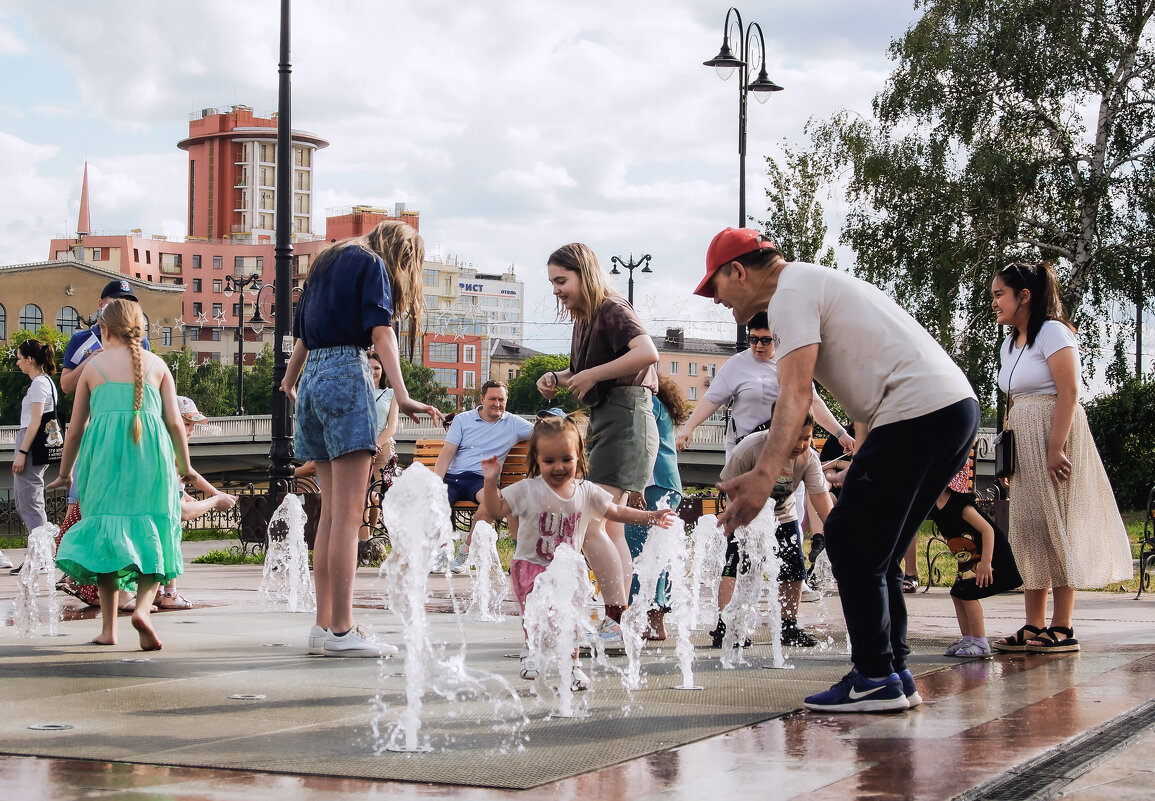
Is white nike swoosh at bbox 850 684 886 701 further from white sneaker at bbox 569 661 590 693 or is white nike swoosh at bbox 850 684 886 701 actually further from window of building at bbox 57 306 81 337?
window of building at bbox 57 306 81 337

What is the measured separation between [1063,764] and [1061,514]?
2.99 meters

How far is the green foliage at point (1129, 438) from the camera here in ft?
93.0

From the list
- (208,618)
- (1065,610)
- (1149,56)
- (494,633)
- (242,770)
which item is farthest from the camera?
(1149,56)

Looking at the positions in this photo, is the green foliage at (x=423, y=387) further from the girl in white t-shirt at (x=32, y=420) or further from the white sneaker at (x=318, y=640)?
the white sneaker at (x=318, y=640)

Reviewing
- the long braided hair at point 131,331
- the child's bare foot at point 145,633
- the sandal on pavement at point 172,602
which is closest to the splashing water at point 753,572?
the child's bare foot at point 145,633

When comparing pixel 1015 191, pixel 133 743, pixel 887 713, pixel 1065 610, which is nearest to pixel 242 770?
pixel 133 743

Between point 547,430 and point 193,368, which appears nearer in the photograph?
point 547,430

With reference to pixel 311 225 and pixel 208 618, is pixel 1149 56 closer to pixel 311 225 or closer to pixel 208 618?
pixel 208 618

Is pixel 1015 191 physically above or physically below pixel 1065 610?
above

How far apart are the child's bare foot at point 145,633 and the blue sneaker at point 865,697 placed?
313cm

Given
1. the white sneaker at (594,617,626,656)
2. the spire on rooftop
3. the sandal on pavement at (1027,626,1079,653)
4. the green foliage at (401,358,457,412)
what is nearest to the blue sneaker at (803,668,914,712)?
the white sneaker at (594,617,626,656)

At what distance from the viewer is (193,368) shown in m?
109

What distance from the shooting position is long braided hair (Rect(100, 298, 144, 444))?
639 cm

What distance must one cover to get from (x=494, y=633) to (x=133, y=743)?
3.24m
